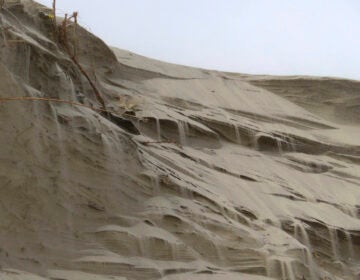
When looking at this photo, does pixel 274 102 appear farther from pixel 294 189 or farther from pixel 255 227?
pixel 255 227

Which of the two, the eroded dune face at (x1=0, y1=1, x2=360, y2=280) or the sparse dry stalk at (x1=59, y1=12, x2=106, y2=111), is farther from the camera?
the sparse dry stalk at (x1=59, y1=12, x2=106, y2=111)

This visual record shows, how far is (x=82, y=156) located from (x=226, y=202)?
1783 millimetres

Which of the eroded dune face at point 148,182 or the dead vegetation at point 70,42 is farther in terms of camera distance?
the dead vegetation at point 70,42

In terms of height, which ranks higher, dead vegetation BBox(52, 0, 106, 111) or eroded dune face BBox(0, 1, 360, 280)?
dead vegetation BBox(52, 0, 106, 111)

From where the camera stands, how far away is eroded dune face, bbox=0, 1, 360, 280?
8.16m

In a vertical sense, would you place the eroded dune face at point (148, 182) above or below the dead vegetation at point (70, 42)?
below

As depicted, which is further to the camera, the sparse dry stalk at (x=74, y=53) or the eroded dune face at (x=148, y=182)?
the sparse dry stalk at (x=74, y=53)

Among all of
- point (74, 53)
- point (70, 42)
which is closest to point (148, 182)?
point (74, 53)

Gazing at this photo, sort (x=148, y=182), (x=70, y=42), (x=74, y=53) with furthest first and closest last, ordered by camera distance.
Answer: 1. (x=70, y=42)
2. (x=74, y=53)
3. (x=148, y=182)

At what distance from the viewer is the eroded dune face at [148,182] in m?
8.16

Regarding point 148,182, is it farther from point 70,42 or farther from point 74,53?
point 70,42

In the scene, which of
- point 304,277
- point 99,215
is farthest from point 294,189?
point 99,215

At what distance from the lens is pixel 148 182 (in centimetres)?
929

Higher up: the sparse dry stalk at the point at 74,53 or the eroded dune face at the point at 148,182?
the sparse dry stalk at the point at 74,53
